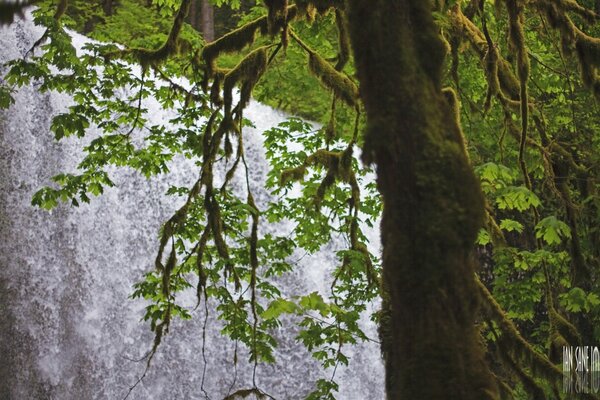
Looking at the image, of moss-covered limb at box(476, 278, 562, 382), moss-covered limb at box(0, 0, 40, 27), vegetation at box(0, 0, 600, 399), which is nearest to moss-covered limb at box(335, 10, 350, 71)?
vegetation at box(0, 0, 600, 399)

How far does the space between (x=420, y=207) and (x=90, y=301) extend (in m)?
10.3

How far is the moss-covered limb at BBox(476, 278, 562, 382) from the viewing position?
4.30 m

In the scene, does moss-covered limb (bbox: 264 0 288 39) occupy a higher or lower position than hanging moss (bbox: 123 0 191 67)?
lower

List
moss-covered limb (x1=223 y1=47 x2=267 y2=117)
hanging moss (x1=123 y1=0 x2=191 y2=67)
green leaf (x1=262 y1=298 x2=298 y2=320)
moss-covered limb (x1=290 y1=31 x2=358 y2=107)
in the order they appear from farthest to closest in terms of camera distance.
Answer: hanging moss (x1=123 y1=0 x2=191 y2=67)
moss-covered limb (x1=290 y1=31 x2=358 y2=107)
moss-covered limb (x1=223 y1=47 x2=267 y2=117)
green leaf (x1=262 y1=298 x2=298 y2=320)

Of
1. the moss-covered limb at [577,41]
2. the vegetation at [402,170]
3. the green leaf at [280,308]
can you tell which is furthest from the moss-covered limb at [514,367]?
the moss-covered limb at [577,41]

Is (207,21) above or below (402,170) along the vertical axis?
above

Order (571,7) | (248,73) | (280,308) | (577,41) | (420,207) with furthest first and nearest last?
(248,73) → (571,7) → (577,41) → (280,308) → (420,207)

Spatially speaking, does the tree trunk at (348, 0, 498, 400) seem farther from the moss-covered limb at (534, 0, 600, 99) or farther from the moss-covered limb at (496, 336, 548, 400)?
the moss-covered limb at (534, 0, 600, 99)

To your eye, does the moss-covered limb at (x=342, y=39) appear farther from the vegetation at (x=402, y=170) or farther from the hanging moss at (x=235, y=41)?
the hanging moss at (x=235, y=41)

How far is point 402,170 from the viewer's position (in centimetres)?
262

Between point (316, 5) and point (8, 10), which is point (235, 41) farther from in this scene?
point (8, 10)

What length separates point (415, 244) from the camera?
2586 millimetres

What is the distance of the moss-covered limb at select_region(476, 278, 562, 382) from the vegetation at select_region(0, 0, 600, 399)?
1 cm

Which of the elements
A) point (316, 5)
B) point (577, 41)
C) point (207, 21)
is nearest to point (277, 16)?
point (316, 5)
